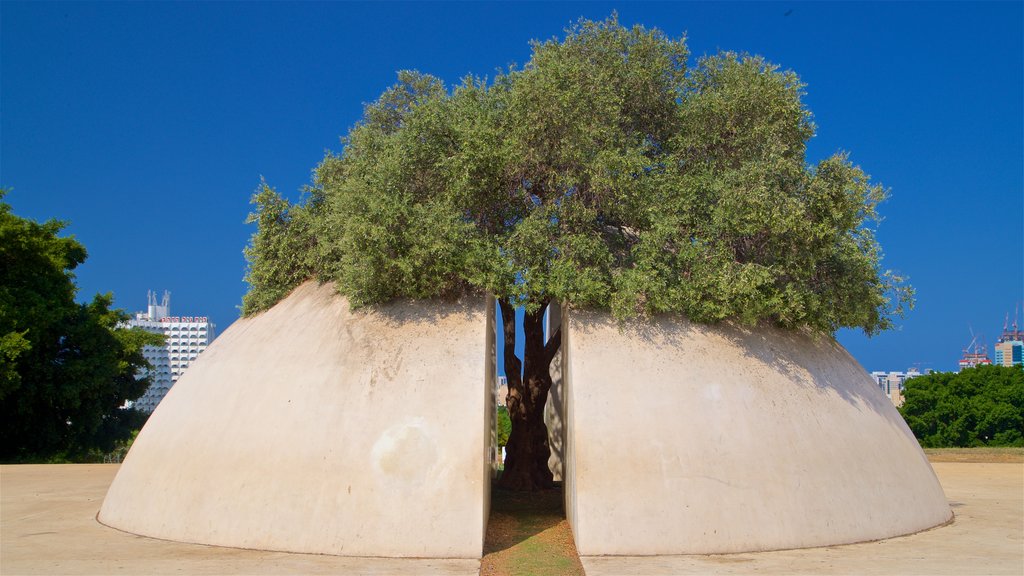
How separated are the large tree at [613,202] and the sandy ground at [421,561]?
3.33 m

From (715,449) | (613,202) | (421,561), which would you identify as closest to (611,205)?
(613,202)

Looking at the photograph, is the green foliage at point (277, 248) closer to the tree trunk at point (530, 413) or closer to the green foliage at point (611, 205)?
the green foliage at point (611, 205)

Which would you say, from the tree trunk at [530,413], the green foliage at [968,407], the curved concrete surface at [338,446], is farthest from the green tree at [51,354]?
the green foliage at [968,407]

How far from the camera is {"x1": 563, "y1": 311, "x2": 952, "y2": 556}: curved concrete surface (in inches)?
397

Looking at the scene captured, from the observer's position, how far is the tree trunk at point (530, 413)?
14.8 meters

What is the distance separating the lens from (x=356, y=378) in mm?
10969

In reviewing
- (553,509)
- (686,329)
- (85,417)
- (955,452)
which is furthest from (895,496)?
(85,417)

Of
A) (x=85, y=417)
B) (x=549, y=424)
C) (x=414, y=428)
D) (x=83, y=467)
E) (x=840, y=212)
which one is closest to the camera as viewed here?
(x=414, y=428)

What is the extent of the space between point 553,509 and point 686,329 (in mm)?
4107

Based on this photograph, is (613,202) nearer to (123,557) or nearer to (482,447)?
(482,447)

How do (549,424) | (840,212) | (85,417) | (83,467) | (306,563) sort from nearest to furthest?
1. (306,563)
2. (840,212)
3. (549,424)
4. (83,467)
5. (85,417)

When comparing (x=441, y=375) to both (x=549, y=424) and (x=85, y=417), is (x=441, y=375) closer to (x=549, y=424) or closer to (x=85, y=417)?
(x=549, y=424)

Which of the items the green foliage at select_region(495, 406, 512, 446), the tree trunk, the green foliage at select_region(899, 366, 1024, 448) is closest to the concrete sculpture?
the tree trunk

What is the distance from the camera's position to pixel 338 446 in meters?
10.4
